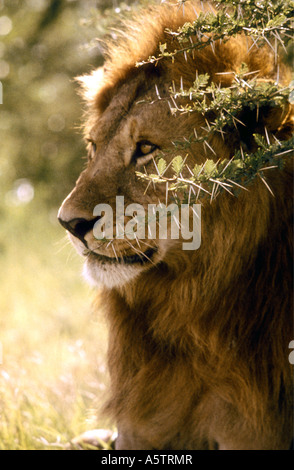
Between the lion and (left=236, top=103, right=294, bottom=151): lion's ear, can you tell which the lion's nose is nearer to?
the lion

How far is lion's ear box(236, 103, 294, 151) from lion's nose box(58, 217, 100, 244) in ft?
1.89

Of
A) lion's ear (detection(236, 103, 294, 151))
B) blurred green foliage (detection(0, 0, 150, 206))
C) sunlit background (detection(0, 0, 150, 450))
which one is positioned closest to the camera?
lion's ear (detection(236, 103, 294, 151))

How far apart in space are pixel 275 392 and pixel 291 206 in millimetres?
672

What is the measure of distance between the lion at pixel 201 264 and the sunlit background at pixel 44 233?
444mm

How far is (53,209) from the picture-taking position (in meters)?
6.39

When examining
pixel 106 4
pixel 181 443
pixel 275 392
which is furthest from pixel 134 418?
pixel 106 4

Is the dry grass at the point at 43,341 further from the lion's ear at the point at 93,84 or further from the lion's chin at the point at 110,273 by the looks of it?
the lion's ear at the point at 93,84

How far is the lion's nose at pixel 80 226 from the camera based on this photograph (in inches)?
80.0

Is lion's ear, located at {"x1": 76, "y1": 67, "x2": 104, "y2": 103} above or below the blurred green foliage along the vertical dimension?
below

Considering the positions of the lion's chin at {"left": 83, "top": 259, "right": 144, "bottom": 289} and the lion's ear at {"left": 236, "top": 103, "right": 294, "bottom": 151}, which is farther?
the lion's chin at {"left": 83, "top": 259, "right": 144, "bottom": 289}

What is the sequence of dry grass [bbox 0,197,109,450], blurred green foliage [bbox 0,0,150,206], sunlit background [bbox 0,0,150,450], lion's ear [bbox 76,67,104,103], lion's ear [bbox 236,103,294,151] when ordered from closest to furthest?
lion's ear [bbox 236,103,294,151]
lion's ear [bbox 76,67,104,103]
dry grass [bbox 0,197,109,450]
sunlit background [bbox 0,0,150,450]
blurred green foliage [bbox 0,0,150,206]

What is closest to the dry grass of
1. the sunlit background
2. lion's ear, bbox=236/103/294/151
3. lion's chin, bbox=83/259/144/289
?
the sunlit background

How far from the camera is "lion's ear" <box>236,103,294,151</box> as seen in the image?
1950 mm

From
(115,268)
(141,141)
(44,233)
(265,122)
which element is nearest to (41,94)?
(44,233)
